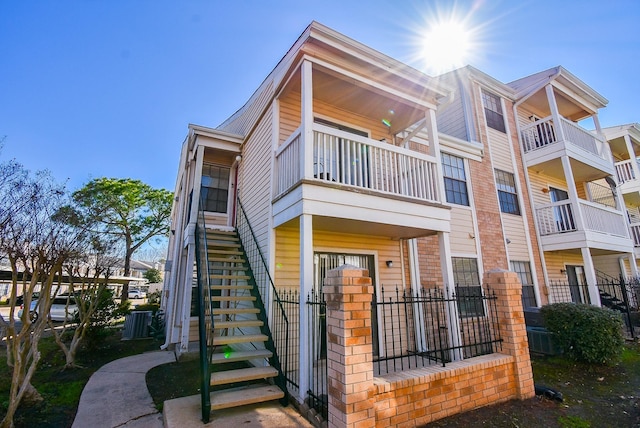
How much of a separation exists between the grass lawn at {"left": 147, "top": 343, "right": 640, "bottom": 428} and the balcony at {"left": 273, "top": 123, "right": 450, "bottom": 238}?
3.16m

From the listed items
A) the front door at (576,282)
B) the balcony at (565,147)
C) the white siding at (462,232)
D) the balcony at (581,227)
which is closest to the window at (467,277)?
the white siding at (462,232)

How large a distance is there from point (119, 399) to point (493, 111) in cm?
1430

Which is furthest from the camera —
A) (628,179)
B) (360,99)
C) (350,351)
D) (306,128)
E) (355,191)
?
(628,179)

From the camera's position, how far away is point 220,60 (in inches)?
348

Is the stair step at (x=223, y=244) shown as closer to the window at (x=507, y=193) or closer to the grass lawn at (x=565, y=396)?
the grass lawn at (x=565, y=396)

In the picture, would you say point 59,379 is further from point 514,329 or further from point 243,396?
point 514,329

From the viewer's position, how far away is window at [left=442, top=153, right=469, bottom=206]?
9.02 metres

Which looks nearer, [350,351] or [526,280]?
[350,351]

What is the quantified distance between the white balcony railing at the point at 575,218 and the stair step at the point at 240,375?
10.9 meters

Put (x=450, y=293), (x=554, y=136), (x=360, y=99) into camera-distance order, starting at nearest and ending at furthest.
→ 1. (x=450, y=293)
2. (x=360, y=99)
3. (x=554, y=136)

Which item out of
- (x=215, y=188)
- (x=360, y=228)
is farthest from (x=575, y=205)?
(x=215, y=188)

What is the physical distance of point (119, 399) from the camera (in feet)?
15.4

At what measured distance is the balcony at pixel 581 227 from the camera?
31.1 ft

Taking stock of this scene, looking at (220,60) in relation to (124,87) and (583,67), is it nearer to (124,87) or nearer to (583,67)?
(124,87)
